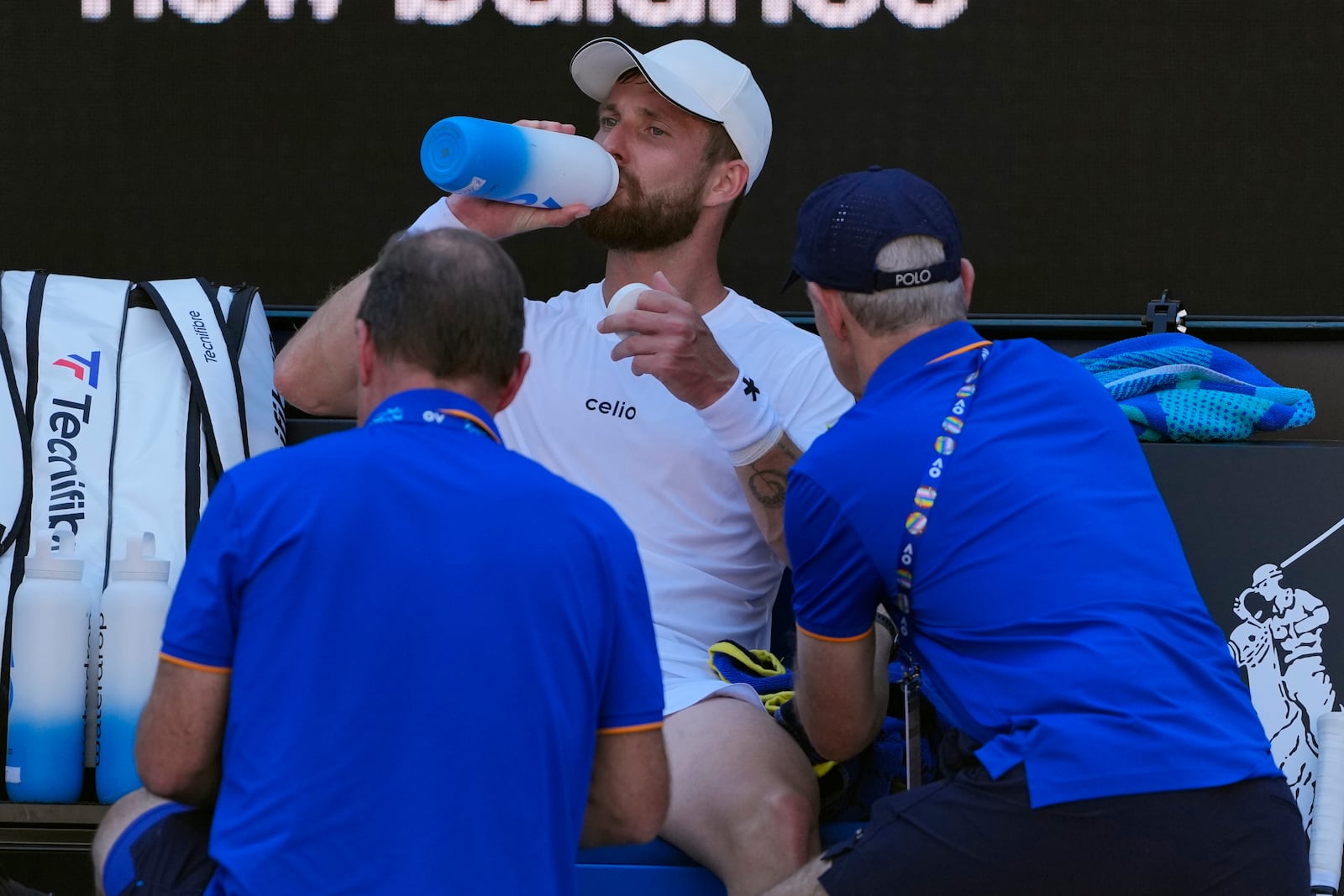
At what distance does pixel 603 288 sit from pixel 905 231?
82 cm

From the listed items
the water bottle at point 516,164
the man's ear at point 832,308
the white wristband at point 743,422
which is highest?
the water bottle at point 516,164

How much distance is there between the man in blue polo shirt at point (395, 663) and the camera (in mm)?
1203

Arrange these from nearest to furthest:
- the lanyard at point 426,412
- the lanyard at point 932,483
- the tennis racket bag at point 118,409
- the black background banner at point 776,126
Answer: the lanyard at point 426,412 → the lanyard at point 932,483 → the tennis racket bag at point 118,409 → the black background banner at point 776,126

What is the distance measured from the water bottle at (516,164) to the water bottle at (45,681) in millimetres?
764

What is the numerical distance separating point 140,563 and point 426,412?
3.28 ft

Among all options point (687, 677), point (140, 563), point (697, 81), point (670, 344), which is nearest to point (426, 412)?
point (670, 344)

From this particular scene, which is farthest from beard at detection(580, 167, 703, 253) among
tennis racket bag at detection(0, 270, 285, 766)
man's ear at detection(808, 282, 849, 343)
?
man's ear at detection(808, 282, 849, 343)

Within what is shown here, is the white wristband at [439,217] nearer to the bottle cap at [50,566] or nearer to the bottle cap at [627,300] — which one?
the bottle cap at [627,300]

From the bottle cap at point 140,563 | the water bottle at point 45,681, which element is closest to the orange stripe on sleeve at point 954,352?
the bottle cap at point 140,563

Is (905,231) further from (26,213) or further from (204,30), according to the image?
(26,213)

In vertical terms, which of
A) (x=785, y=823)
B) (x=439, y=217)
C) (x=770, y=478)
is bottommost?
(x=785, y=823)

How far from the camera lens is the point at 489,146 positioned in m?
1.89

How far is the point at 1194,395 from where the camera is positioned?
7.25ft

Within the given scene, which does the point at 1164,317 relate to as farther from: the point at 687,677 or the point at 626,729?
the point at 626,729
